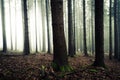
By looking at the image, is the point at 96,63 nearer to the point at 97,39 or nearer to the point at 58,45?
the point at 97,39

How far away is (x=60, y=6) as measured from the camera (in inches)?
326

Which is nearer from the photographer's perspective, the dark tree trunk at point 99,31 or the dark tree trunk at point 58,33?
the dark tree trunk at point 58,33

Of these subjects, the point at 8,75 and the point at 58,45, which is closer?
the point at 8,75

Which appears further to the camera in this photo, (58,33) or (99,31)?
(99,31)

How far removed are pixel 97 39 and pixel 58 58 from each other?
2.74m

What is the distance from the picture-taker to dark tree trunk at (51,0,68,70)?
8219 millimetres

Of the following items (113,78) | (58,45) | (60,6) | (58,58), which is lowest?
(113,78)

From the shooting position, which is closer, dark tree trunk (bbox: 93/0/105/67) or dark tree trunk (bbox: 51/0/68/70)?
dark tree trunk (bbox: 51/0/68/70)

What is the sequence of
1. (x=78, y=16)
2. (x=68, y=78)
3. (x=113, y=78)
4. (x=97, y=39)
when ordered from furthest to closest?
1. (x=78, y=16)
2. (x=97, y=39)
3. (x=113, y=78)
4. (x=68, y=78)

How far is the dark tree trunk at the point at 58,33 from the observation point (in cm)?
822

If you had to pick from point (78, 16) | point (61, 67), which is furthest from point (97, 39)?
point (78, 16)

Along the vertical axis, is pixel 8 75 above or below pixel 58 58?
below

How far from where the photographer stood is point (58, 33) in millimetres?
8281

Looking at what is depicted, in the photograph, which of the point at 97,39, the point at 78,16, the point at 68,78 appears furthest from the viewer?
the point at 78,16
